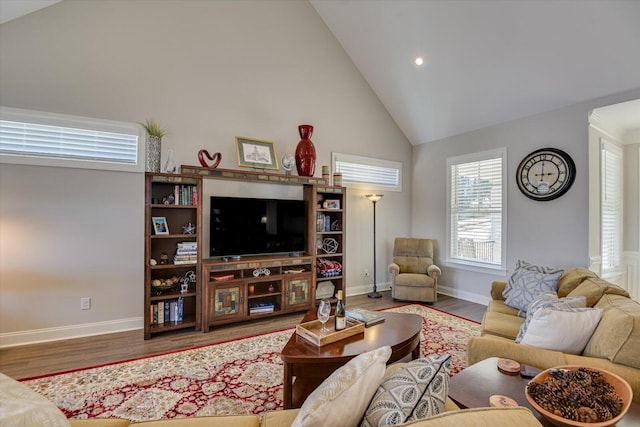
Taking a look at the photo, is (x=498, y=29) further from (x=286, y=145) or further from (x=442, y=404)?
(x=442, y=404)

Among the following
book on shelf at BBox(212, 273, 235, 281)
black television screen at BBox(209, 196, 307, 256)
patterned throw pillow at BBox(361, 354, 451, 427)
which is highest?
black television screen at BBox(209, 196, 307, 256)

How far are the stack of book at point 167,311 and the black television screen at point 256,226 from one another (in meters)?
0.71

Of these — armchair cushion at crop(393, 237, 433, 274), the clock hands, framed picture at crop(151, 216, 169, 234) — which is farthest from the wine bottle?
the clock hands

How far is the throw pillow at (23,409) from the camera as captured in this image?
0.82m

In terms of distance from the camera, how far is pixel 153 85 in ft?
12.0

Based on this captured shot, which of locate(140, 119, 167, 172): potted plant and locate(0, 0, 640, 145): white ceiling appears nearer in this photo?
locate(0, 0, 640, 145): white ceiling

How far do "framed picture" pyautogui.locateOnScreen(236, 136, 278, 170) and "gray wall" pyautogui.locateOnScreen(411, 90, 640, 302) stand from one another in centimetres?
300

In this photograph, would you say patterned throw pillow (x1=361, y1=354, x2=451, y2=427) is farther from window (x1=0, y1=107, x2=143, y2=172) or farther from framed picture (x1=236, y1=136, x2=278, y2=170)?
window (x1=0, y1=107, x2=143, y2=172)

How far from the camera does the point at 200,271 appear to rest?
358 centimetres

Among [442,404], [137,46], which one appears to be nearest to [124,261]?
[137,46]

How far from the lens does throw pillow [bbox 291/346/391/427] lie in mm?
909

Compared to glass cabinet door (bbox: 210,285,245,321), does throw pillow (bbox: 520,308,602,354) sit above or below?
above

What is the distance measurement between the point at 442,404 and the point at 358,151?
4.67 metres

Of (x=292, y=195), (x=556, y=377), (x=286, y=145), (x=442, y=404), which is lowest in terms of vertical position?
(x=556, y=377)
